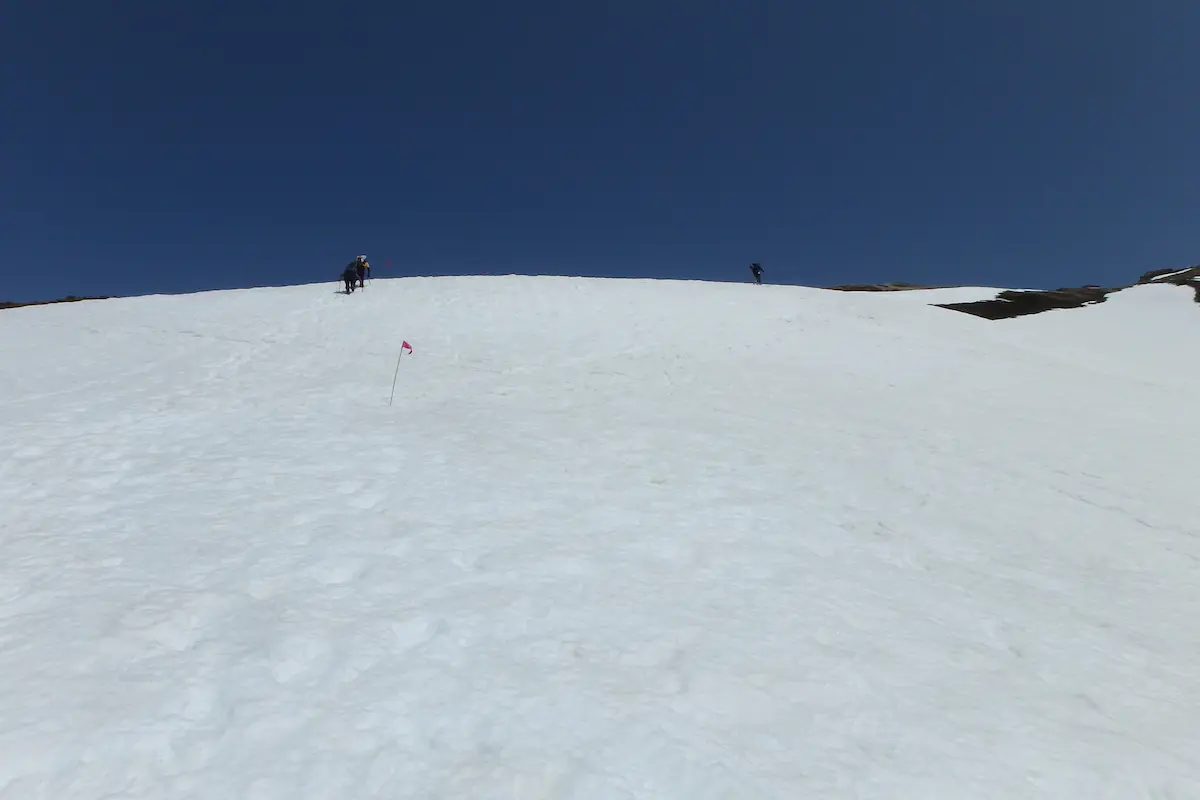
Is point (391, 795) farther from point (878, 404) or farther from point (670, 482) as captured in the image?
point (878, 404)

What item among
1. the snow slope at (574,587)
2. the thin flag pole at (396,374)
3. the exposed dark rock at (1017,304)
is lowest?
the snow slope at (574,587)

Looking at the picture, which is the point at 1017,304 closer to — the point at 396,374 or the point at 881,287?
the point at 881,287

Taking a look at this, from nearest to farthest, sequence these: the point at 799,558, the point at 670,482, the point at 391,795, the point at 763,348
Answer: the point at 391,795 → the point at 799,558 → the point at 670,482 → the point at 763,348

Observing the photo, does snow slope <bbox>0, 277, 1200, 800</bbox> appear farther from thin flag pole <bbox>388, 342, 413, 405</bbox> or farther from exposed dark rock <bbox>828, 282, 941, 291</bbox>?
exposed dark rock <bbox>828, 282, 941, 291</bbox>

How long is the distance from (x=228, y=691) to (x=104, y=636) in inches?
55.3

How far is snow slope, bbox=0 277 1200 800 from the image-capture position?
4.42m

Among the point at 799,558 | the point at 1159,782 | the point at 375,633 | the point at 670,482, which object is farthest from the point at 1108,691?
the point at 375,633

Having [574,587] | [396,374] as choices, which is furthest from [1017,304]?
[574,587]

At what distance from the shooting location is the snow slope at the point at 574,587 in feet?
14.5

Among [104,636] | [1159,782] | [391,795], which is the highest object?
[104,636]

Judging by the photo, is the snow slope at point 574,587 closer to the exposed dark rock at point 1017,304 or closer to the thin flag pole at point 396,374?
the thin flag pole at point 396,374

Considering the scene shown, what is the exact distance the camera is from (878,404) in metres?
14.2

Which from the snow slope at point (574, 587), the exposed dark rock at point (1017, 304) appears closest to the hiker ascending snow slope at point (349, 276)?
the snow slope at point (574, 587)

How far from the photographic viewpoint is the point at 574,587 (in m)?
6.41
